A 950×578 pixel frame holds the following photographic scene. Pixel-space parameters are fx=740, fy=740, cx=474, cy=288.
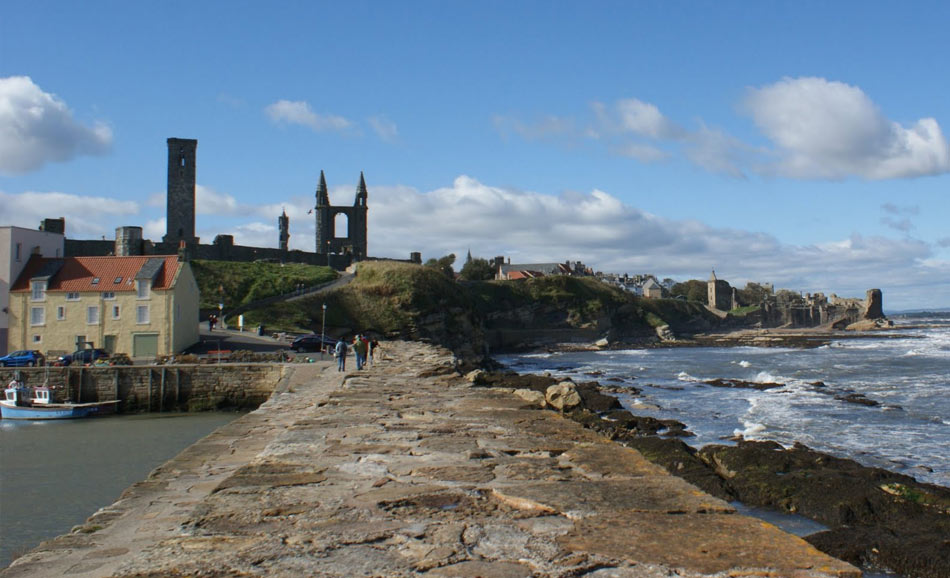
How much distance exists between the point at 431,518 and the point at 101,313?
40.8 metres

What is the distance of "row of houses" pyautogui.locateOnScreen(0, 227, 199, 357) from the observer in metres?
40.4

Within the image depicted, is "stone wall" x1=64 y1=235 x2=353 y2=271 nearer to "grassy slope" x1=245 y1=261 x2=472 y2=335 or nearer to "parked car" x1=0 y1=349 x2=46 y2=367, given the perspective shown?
"grassy slope" x1=245 y1=261 x2=472 y2=335

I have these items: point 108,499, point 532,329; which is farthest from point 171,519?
point 532,329

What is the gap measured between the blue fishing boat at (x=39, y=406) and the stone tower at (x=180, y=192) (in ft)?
155

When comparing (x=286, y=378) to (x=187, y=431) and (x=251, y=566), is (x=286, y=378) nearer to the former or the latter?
(x=187, y=431)

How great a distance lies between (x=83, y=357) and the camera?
35.2m

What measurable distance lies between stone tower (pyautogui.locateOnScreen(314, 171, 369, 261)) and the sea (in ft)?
127

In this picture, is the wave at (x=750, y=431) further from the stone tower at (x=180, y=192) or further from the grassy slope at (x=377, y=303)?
the stone tower at (x=180, y=192)

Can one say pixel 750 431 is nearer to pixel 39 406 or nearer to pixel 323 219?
pixel 39 406

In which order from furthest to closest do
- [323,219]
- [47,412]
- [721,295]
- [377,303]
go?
[721,295], [323,219], [377,303], [47,412]

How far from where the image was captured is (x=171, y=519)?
21.2 feet

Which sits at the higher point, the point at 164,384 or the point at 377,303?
the point at 377,303

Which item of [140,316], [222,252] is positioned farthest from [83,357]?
[222,252]

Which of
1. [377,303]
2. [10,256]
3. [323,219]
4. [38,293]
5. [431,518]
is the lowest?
[431,518]
